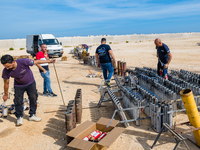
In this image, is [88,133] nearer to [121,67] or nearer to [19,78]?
[19,78]

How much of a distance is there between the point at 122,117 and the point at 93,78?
5.86 metres

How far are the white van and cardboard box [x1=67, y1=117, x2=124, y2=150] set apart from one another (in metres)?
16.2

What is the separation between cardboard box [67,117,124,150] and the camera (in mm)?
3503

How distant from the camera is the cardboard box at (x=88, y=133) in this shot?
3503 millimetres

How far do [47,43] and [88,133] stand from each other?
17.1m

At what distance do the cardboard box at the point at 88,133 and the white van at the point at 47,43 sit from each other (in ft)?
53.1

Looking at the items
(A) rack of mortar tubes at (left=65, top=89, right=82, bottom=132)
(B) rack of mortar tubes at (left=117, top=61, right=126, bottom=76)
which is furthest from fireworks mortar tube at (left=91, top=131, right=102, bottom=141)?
(B) rack of mortar tubes at (left=117, top=61, right=126, bottom=76)

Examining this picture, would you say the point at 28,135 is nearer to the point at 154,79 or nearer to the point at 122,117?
the point at 122,117

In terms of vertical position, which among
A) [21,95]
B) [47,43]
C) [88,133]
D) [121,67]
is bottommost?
[88,133]

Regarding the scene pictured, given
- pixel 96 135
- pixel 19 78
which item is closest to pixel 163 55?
pixel 96 135

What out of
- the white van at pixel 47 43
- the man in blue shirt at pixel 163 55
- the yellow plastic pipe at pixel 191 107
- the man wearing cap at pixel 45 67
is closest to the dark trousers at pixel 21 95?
the man wearing cap at pixel 45 67

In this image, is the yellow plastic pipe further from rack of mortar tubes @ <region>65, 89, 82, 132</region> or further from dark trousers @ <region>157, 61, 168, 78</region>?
dark trousers @ <region>157, 61, 168, 78</region>

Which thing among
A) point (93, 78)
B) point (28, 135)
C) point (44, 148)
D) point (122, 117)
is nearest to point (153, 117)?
point (122, 117)

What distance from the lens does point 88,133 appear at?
13.7 ft
